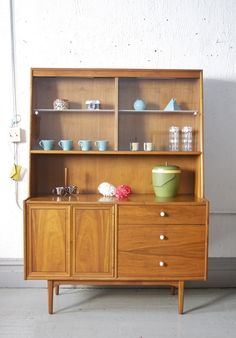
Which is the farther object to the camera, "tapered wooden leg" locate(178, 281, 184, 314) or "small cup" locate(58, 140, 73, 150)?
"small cup" locate(58, 140, 73, 150)

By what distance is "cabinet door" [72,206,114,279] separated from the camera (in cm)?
209

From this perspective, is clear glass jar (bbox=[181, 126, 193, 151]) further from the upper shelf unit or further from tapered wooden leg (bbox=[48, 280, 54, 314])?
tapered wooden leg (bbox=[48, 280, 54, 314])

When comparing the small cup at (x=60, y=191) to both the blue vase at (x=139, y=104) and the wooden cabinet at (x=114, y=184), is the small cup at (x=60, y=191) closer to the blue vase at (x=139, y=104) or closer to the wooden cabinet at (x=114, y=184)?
the wooden cabinet at (x=114, y=184)

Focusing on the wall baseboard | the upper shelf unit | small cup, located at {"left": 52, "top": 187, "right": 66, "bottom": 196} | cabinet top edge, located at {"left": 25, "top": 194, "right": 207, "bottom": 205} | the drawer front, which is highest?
the upper shelf unit

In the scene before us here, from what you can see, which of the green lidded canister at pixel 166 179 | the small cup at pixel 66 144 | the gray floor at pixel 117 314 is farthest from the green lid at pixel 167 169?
the gray floor at pixel 117 314

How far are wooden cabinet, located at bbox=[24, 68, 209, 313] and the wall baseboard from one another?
0.45 m

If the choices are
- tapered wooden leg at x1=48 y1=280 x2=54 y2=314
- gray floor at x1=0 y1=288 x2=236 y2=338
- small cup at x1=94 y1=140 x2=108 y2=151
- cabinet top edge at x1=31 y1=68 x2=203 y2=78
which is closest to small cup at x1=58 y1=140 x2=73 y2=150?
small cup at x1=94 y1=140 x2=108 y2=151

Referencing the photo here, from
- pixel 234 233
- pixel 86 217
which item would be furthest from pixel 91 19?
pixel 234 233

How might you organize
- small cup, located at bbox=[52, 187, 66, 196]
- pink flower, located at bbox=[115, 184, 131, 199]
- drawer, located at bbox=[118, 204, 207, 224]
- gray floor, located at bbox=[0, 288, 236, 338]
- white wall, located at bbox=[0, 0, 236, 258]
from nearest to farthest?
gray floor, located at bbox=[0, 288, 236, 338], drawer, located at bbox=[118, 204, 207, 224], pink flower, located at bbox=[115, 184, 131, 199], small cup, located at bbox=[52, 187, 66, 196], white wall, located at bbox=[0, 0, 236, 258]

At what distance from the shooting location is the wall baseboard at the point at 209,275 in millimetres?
2545

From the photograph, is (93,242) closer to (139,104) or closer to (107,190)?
(107,190)

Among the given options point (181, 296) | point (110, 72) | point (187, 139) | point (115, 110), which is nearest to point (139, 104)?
point (115, 110)

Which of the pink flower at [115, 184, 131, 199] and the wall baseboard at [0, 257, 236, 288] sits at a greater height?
the pink flower at [115, 184, 131, 199]

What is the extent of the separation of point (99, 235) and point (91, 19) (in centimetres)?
153
